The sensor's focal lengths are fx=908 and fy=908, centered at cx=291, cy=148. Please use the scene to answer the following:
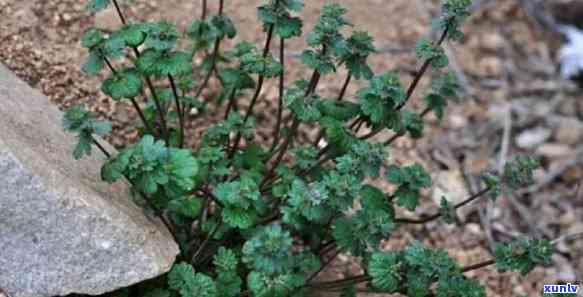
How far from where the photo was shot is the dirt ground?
10.5ft

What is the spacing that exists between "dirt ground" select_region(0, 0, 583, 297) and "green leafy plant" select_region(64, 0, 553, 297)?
557 mm

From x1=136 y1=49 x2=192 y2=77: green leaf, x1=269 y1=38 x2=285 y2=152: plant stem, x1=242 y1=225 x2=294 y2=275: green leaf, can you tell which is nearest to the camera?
x1=242 y1=225 x2=294 y2=275: green leaf

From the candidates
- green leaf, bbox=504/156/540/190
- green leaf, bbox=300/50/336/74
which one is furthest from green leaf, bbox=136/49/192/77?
green leaf, bbox=504/156/540/190

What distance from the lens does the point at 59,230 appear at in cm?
237

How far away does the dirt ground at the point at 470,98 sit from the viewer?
3.20m

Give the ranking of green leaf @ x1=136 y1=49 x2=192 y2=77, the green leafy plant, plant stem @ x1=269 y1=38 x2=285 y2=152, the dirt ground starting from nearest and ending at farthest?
the green leafy plant → green leaf @ x1=136 y1=49 x2=192 y2=77 → plant stem @ x1=269 y1=38 x2=285 y2=152 → the dirt ground

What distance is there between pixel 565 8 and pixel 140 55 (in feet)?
9.22

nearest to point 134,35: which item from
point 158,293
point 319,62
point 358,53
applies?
point 319,62

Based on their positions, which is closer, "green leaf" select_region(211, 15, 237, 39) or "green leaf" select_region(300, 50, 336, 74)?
"green leaf" select_region(300, 50, 336, 74)

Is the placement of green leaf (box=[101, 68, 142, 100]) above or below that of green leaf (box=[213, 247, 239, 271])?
above

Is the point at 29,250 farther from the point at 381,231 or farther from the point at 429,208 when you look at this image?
the point at 429,208

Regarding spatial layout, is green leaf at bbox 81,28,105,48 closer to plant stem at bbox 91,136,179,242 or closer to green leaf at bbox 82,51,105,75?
green leaf at bbox 82,51,105,75

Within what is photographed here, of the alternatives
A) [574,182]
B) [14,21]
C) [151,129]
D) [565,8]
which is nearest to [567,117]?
[574,182]

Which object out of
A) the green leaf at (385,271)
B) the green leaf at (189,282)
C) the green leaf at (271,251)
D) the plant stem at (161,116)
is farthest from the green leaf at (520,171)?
the plant stem at (161,116)
